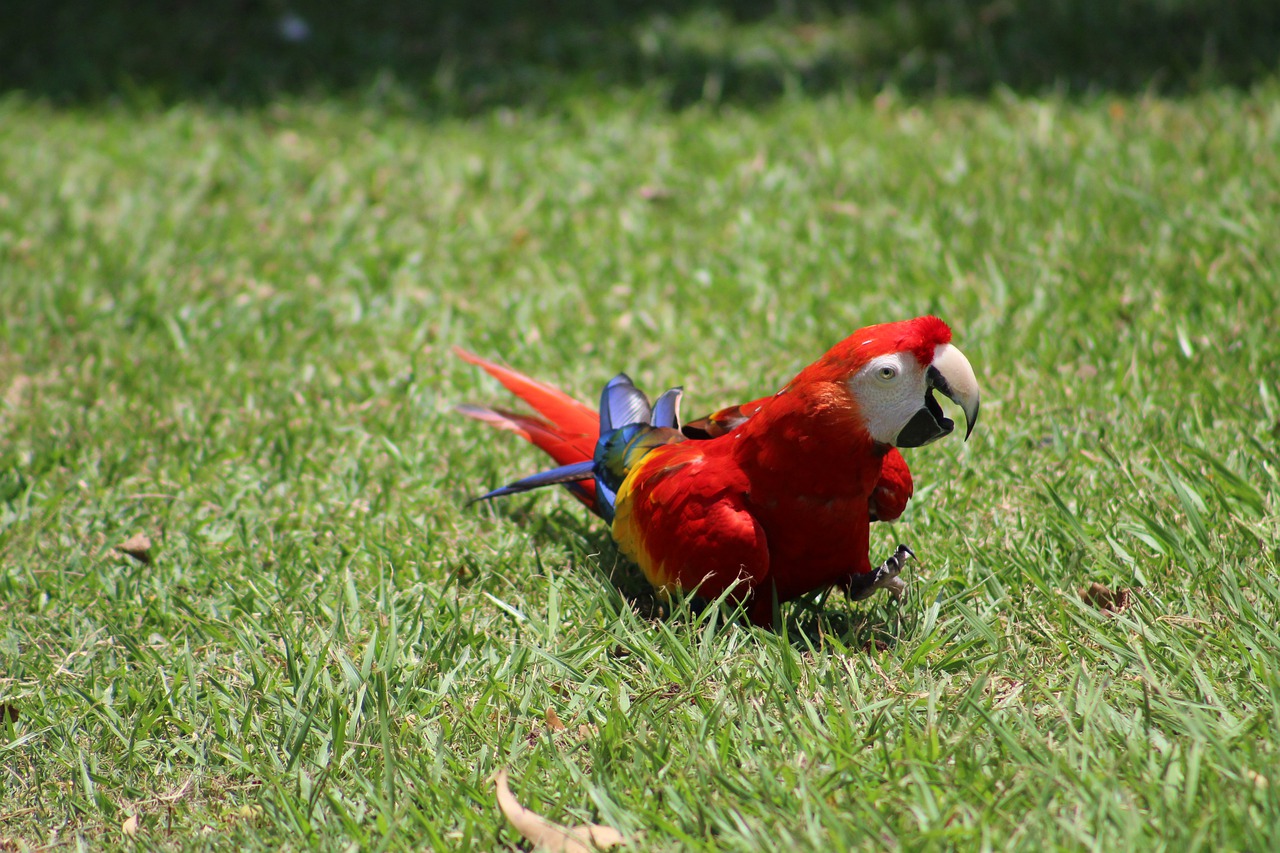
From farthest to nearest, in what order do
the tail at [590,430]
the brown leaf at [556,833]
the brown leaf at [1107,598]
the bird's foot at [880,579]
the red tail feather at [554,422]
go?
the red tail feather at [554,422]
the tail at [590,430]
the brown leaf at [1107,598]
the bird's foot at [880,579]
the brown leaf at [556,833]

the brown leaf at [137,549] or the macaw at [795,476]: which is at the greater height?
the macaw at [795,476]

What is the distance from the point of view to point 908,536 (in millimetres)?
2568

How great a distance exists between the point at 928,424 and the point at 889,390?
11 centimetres

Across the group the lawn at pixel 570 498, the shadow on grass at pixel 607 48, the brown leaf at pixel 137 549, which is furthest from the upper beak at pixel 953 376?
the shadow on grass at pixel 607 48

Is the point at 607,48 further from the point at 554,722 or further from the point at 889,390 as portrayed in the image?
the point at 554,722

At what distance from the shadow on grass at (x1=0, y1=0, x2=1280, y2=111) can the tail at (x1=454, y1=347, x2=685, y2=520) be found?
2712 mm

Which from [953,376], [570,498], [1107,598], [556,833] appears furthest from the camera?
[570,498]

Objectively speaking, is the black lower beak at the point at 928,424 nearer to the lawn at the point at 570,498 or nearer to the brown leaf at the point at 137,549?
the lawn at the point at 570,498

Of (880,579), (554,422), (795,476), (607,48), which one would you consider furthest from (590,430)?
(607,48)

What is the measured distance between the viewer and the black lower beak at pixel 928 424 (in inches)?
78.9

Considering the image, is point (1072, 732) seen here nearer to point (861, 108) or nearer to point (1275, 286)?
point (1275, 286)

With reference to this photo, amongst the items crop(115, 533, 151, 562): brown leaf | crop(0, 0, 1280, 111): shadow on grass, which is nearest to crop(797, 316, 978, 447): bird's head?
crop(115, 533, 151, 562): brown leaf

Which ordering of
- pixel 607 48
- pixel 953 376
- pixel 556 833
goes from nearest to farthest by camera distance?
pixel 556 833 → pixel 953 376 → pixel 607 48

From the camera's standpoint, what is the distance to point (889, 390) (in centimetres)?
198
